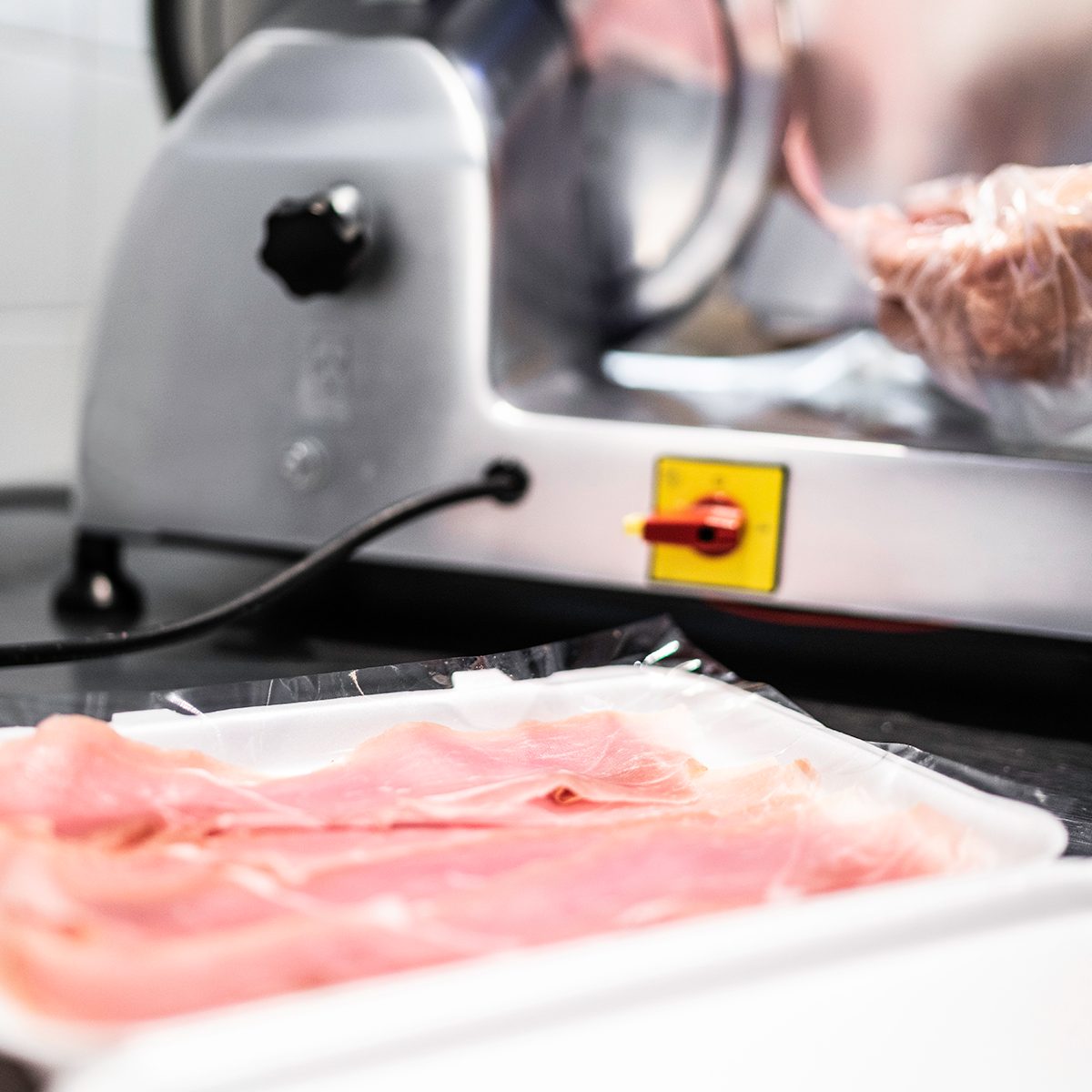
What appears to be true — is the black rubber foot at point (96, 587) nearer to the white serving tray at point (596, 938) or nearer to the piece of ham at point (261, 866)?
the white serving tray at point (596, 938)

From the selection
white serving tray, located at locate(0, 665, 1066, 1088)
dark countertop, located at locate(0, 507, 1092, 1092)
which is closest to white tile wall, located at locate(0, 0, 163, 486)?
dark countertop, located at locate(0, 507, 1092, 1092)

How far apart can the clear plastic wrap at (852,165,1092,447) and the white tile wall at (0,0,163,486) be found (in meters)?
0.65

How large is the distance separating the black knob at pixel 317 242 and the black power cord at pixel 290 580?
0.12 metres

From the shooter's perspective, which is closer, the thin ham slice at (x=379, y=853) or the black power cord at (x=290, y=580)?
the thin ham slice at (x=379, y=853)

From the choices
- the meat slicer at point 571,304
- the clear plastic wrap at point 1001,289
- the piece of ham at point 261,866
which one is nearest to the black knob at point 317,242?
the meat slicer at point 571,304

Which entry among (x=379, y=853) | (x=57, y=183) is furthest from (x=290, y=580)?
(x=57, y=183)

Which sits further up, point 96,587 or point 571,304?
point 571,304

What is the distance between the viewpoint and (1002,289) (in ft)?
1.64

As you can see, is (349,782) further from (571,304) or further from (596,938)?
(571,304)

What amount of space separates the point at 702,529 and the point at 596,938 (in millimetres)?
327

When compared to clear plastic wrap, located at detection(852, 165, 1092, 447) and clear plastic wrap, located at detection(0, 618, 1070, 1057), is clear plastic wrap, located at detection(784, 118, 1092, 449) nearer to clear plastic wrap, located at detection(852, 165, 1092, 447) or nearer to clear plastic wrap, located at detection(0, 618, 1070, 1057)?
clear plastic wrap, located at detection(852, 165, 1092, 447)

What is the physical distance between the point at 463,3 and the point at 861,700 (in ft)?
1.39

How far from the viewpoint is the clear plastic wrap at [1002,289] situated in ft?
1.59

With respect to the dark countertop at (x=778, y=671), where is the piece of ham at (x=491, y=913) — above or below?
above
